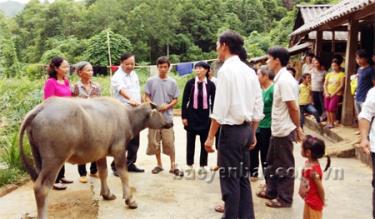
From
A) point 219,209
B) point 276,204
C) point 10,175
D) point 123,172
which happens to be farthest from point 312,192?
point 10,175

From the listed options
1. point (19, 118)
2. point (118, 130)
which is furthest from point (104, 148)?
point (19, 118)

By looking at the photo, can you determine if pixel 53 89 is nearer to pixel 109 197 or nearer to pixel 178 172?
pixel 109 197

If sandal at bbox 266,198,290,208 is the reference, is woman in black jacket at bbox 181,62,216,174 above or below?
above

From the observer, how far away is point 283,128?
4430mm

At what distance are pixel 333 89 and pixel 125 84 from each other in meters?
4.91

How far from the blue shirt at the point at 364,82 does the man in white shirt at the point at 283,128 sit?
10.7ft

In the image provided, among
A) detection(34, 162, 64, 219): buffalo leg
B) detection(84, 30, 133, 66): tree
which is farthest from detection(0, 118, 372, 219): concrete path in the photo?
detection(84, 30, 133, 66): tree

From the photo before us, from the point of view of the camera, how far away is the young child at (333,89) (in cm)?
878

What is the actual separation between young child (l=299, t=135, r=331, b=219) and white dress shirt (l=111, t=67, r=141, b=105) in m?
2.73

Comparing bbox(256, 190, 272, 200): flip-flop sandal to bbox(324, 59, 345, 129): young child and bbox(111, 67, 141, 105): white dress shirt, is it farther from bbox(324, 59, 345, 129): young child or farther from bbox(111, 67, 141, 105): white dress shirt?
bbox(324, 59, 345, 129): young child

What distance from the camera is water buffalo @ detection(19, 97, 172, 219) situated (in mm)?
4195

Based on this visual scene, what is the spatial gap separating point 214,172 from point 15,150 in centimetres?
299

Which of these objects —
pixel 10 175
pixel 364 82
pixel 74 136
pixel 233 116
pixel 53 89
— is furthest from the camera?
pixel 364 82

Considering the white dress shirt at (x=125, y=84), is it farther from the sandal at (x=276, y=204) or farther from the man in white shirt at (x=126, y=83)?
the sandal at (x=276, y=204)
